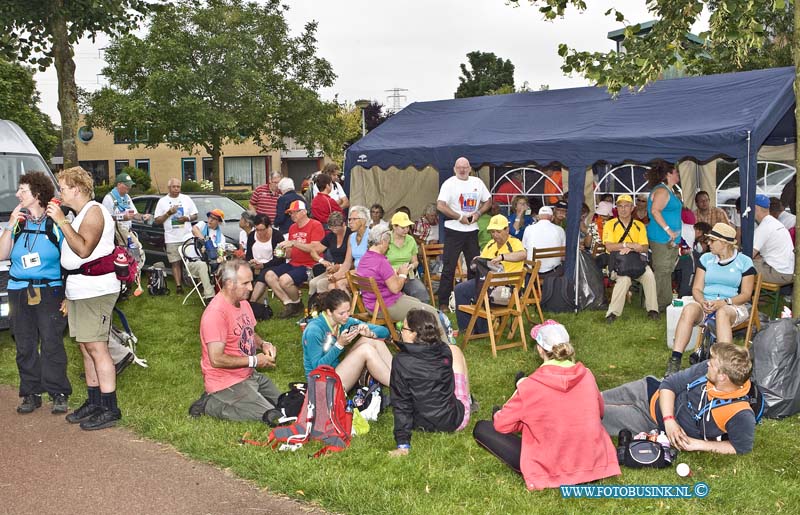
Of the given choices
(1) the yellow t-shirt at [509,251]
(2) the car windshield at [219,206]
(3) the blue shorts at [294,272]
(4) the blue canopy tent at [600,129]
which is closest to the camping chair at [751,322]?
(4) the blue canopy tent at [600,129]

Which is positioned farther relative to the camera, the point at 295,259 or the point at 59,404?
the point at 295,259

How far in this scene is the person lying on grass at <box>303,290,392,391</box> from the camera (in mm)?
5645

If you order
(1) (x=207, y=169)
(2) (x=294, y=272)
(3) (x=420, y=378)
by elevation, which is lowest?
(3) (x=420, y=378)

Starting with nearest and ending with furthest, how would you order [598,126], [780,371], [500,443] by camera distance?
[500,443]
[780,371]
[598,126]

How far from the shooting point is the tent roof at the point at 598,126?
891cm

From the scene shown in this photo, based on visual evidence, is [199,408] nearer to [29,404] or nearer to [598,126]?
[29,404]

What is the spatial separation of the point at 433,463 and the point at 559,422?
932 millimetres

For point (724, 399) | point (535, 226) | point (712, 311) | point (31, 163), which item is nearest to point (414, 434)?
point (724, 399)

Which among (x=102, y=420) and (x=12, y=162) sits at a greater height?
(x=12, y=162)

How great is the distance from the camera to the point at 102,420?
19.0 ft

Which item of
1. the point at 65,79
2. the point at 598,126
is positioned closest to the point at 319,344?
the point at 598,126

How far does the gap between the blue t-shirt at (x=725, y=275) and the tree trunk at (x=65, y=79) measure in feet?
36.2

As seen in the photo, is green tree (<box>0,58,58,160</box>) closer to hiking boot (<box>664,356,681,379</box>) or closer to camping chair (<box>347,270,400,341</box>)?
camping chair (<box>347,270,400,341</box>)

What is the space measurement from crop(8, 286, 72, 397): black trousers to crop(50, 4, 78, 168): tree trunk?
8.50m
